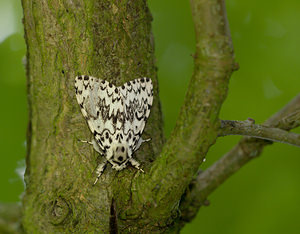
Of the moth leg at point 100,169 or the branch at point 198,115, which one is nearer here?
the branch at point 198,115

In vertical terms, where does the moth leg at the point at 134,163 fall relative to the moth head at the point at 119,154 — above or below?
below

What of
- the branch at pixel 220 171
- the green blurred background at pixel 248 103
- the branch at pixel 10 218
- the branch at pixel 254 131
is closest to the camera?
the branch at pixel 254 131

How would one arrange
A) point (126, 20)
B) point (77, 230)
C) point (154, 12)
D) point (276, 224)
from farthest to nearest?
point (154, 12) < point (276, 224) < point (126, 20) < point (77, 230)

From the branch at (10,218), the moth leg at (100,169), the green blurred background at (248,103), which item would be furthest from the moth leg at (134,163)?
the green blurred background at (248,103)

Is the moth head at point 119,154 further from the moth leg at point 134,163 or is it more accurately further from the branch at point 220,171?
the branch at point 220,171

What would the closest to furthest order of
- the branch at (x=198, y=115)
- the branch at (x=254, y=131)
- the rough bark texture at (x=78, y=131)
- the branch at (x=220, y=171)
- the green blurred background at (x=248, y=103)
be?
the branch at (x=198, y=115), the branch at (x=254, y=131), the rough bark texture at (x=78, y=131), the branch at (x=220, y=171), the green blurred background at (x=248, y=103)

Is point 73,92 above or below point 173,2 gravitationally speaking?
below

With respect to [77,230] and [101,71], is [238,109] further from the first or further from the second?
[77,230]

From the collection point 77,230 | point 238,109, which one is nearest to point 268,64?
point 238,109
